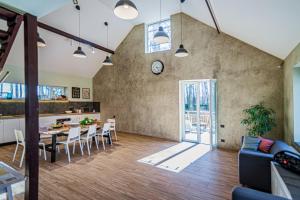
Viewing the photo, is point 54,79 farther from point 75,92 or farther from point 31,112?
point 31,112

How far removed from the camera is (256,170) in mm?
2721

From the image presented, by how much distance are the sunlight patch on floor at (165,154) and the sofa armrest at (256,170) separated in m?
1.91

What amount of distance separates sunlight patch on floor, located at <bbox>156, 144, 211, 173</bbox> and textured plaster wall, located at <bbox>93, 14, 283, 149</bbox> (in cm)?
81

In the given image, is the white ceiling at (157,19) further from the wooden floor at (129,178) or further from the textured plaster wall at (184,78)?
the wooden floor at (129,178)

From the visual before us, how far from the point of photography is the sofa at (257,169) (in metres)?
2.64

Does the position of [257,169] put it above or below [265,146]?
below

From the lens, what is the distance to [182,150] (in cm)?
495

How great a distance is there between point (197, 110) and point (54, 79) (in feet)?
20.5

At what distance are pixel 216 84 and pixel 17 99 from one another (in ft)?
24.0

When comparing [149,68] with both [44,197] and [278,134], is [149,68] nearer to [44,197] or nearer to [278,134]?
[278,134]

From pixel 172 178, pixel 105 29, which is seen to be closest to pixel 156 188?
pixel 172 178

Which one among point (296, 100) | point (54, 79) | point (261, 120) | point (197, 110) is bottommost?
point (261, 120)

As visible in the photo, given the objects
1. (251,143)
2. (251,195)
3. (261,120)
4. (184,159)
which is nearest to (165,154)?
(184,159)

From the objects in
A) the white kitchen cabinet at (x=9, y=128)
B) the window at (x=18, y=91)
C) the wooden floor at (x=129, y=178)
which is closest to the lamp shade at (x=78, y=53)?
the wooden floor at (x=129, y=178)
